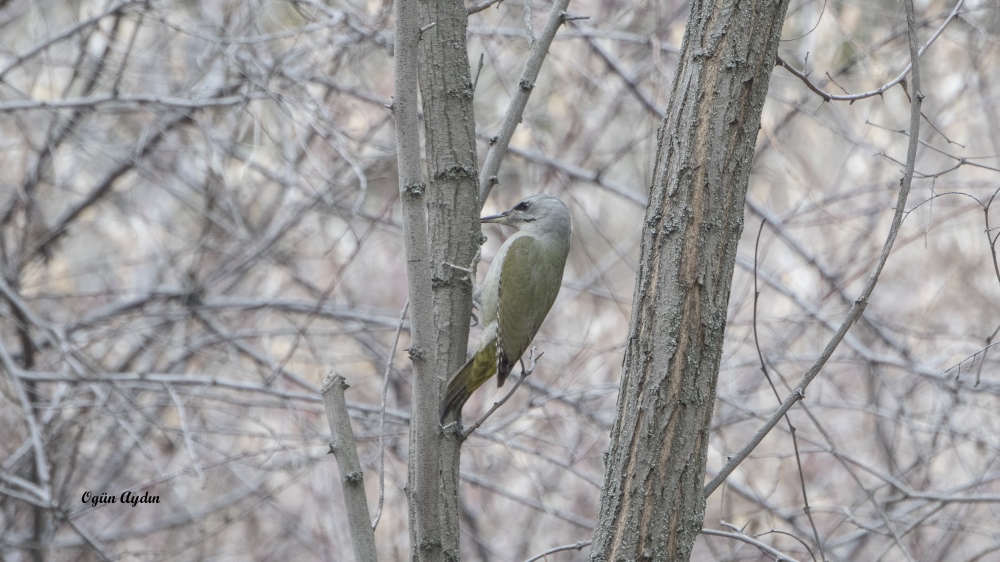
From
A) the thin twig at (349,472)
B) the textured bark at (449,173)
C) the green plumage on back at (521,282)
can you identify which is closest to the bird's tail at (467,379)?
the green plumage on back at (521,282)

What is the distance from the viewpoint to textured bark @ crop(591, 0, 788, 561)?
197 cm

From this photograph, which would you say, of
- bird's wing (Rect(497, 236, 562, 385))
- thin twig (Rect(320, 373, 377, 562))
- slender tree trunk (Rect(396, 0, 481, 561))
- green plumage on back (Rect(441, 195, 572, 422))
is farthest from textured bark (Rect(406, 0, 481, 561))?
bird's wing (Rect(497, 236, 562, 385))

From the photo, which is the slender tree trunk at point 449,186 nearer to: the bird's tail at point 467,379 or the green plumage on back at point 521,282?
the bird's tail at point 467,379

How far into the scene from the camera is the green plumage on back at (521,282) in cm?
382

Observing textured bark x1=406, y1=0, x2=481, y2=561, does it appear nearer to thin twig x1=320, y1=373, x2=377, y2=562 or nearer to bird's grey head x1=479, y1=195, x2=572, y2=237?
thin twig x1=320, y1=373, x2=377, y2=562

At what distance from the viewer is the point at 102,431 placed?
21.5ft

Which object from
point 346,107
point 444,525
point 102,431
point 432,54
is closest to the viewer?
point 444,525

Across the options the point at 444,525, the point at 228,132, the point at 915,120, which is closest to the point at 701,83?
the point at 915,120

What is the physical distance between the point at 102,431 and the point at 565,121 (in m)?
4.41

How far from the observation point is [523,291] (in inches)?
161

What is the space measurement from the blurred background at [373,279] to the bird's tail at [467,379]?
0.96 feet

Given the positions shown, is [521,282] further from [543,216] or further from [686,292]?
[686,292]

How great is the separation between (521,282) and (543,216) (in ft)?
1.37

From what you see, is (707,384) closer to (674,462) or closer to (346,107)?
(674,462)
